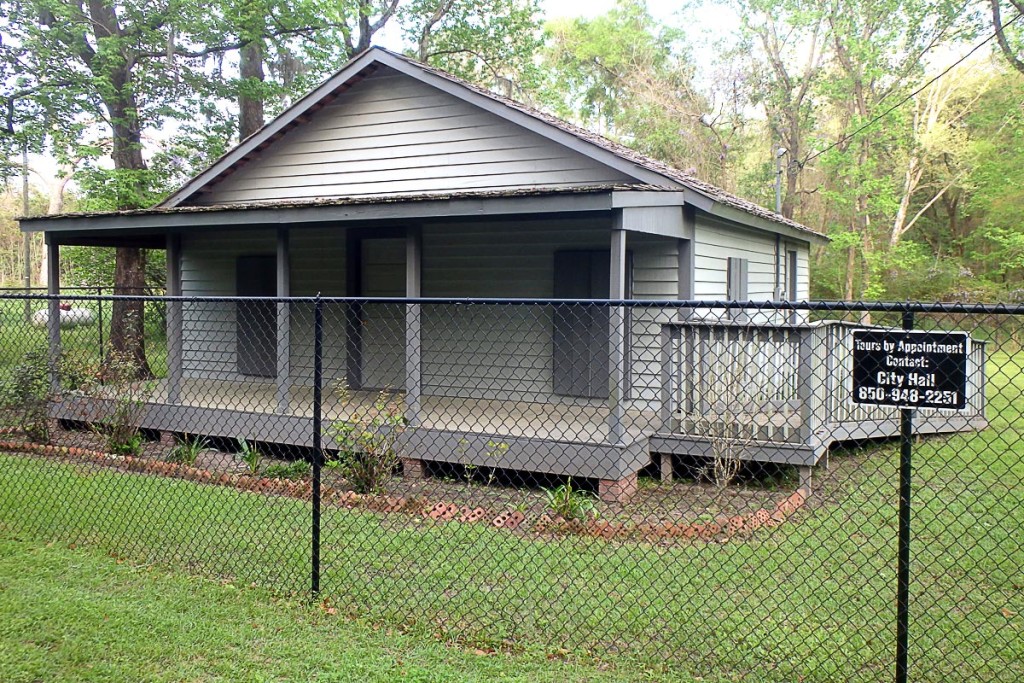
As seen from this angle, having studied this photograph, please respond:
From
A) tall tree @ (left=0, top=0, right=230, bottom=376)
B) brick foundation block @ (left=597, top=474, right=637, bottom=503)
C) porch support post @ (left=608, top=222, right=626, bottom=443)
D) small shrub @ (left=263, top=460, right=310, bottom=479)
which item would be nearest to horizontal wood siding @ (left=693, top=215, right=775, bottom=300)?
porch support post @ (left=608, top=222, right=626, bottom=443)

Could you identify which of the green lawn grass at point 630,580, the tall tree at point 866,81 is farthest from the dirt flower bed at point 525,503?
the tall tree at point 866,81

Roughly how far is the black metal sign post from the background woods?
41.7 feet

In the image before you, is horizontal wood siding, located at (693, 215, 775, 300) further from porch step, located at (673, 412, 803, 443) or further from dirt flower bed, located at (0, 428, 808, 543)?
dirt flower bed, located at (0, 428, 808, 543)

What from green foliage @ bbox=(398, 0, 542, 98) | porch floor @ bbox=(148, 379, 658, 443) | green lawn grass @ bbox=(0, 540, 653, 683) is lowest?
green lawn grass @ bbox=(0, 540, 653, 683)

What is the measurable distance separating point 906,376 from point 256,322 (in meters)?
10.5

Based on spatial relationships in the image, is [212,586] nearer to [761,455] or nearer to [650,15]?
[761,455]

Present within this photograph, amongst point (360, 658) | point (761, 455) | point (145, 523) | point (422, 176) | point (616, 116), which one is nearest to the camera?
point (360, 658)

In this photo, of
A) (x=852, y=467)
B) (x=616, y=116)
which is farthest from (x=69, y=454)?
(x=616, y=116)

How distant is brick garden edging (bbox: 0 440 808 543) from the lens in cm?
581

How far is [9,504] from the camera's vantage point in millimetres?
6668

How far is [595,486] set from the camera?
7648 millimetres

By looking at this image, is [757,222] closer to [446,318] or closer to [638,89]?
[446,318]

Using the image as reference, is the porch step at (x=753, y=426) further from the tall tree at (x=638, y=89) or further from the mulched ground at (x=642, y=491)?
the tall tree at (x=638, y=89)

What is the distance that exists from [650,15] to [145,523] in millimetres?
37013
